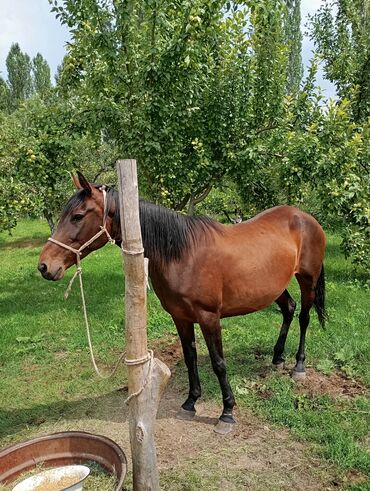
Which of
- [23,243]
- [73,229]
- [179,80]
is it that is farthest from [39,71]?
[73,229]

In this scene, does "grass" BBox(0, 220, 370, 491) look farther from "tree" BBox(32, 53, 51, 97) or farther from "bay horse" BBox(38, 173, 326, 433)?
"tree" BBox(32, 53, 51, 97)

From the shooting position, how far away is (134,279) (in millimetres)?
2590

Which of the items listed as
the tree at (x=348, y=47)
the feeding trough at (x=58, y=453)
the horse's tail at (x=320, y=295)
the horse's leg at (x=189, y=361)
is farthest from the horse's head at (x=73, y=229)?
the tree at (x=348, y=47)

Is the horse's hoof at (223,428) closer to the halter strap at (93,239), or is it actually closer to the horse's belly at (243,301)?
the horse's belly at (243,301)

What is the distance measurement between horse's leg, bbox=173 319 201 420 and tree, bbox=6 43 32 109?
41.9m

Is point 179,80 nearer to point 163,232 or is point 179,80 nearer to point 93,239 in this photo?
point 163,232

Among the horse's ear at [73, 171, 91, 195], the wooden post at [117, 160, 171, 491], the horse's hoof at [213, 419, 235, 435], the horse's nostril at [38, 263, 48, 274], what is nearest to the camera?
the wooden post at [117, 160, 171, 491]

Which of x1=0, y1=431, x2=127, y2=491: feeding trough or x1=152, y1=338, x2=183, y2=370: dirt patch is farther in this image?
x1=152, y1=338, x2=183, y2=370: dirt patch

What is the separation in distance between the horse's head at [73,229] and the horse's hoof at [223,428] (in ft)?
6.20

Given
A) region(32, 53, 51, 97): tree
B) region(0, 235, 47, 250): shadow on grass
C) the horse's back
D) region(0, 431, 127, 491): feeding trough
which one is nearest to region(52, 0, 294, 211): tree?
the horse's back

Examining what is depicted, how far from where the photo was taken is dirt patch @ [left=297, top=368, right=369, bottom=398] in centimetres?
410

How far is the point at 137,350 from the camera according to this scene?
8.59ft

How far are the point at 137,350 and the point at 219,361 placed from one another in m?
1.24

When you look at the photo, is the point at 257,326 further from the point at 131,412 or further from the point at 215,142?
the point at 131,412
